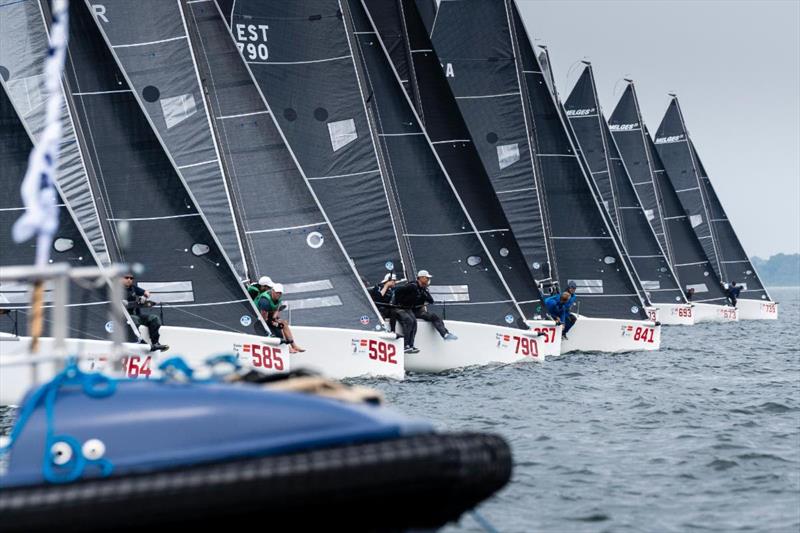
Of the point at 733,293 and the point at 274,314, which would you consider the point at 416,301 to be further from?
the point at 733,293

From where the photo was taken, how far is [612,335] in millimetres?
27297

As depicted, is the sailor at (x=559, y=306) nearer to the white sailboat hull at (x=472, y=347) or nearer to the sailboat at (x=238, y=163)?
the white sailboat hull at (x=472, y=347)

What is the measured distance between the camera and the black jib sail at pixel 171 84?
2047 centimetres

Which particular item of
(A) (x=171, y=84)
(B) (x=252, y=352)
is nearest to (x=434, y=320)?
(B) (x=252, y=352)

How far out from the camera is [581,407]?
15.4 m

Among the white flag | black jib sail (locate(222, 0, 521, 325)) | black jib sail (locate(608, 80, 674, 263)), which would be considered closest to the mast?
black jib sail (locate(222, 0, 521, 325))

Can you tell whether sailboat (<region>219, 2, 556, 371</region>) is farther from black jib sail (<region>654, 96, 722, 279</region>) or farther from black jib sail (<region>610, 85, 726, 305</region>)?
black jib sail (<region>654, 96, 722, 279</region>)

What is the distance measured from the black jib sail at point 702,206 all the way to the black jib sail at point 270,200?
38.9 metres

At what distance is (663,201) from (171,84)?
33.8 metres

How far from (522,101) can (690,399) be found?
14037 millimetres

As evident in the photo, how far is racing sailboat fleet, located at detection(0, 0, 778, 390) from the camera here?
17.2 m

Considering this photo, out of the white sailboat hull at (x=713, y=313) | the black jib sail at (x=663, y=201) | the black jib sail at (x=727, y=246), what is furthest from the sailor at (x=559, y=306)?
the black jib sail at (x=727, y=246)

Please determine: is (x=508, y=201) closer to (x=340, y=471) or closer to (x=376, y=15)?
(x=376, y=15)

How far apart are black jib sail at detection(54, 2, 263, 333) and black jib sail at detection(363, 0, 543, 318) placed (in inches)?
281
